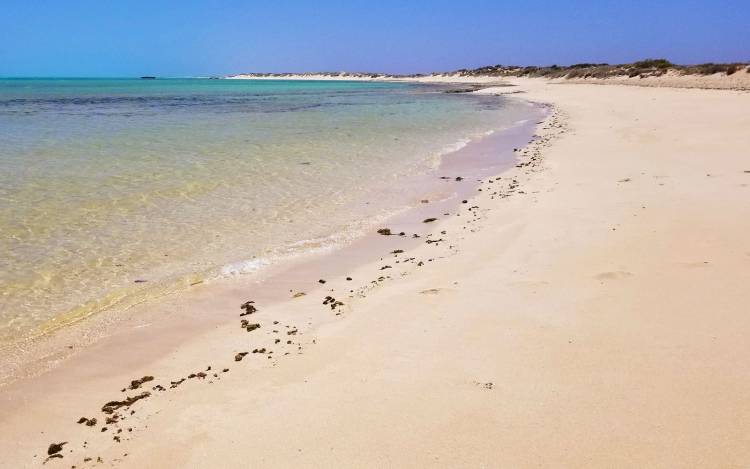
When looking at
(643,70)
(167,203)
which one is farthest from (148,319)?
(643,70)

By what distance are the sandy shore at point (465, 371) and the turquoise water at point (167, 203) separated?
1383 mm

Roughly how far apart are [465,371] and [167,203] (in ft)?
25.7

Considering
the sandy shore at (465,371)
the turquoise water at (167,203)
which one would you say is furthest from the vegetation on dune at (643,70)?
the sandy shore at (465,371)

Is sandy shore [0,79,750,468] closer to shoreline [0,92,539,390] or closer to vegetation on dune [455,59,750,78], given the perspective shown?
shoreline [0,92,539,390]

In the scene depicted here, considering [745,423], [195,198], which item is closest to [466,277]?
[745,423]

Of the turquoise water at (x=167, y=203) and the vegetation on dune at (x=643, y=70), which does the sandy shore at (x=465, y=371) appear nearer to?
the turquoise water at (x=167, y=203)

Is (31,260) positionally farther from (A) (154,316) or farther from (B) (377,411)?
(B) (377,411)

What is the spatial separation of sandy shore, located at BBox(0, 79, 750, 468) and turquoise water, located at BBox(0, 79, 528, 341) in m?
1.38

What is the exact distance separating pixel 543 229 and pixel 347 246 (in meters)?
2.71

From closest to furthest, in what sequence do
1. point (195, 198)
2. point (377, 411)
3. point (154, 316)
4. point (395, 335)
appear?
point (377, 411) < point (395, 335) < point (154, 316) < point (195, 198)

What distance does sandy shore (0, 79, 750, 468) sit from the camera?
9.62 feet

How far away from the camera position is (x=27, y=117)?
27.5 m

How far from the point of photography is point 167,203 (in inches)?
389

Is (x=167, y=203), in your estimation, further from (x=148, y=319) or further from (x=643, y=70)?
(x=643, y=70)
